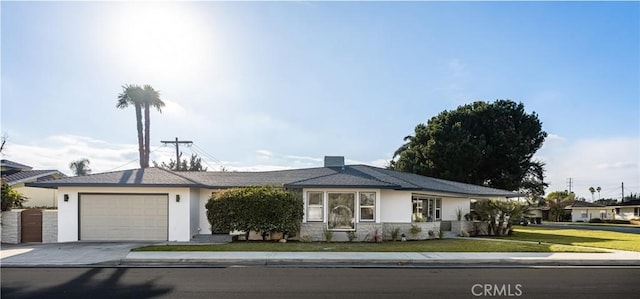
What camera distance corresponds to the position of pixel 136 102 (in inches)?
1463

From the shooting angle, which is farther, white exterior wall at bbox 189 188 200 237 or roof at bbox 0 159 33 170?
roof at bbox 0 159 33 170

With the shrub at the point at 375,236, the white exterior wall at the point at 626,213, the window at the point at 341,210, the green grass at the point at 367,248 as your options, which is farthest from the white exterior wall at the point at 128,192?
the white exterior wall at the point at 626,213

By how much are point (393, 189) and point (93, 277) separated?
13017mm

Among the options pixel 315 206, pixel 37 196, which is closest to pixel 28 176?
pixel 37 196

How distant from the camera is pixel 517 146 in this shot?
43.1 metres

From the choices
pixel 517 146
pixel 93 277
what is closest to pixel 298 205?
pixel 93 277

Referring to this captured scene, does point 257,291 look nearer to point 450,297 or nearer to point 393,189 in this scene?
point 450,297

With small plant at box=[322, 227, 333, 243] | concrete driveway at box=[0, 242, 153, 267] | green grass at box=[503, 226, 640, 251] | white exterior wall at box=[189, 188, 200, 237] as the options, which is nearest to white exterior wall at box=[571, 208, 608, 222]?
green grass at box=[503, 226, 640, 251]

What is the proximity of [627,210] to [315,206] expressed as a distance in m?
56.1

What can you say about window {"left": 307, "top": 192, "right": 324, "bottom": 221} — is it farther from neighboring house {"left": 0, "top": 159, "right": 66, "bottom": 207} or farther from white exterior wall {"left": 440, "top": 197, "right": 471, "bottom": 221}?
neighboring house {"left": 0, "top": 159, "right": 66, "bottom": 207}

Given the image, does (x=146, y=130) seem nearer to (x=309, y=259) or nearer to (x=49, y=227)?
(x=49, y=227)

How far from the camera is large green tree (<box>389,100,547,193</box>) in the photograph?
41.6 metres

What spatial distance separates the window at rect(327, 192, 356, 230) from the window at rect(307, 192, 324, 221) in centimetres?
36

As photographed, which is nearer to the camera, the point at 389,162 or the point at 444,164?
the point at 444,164
